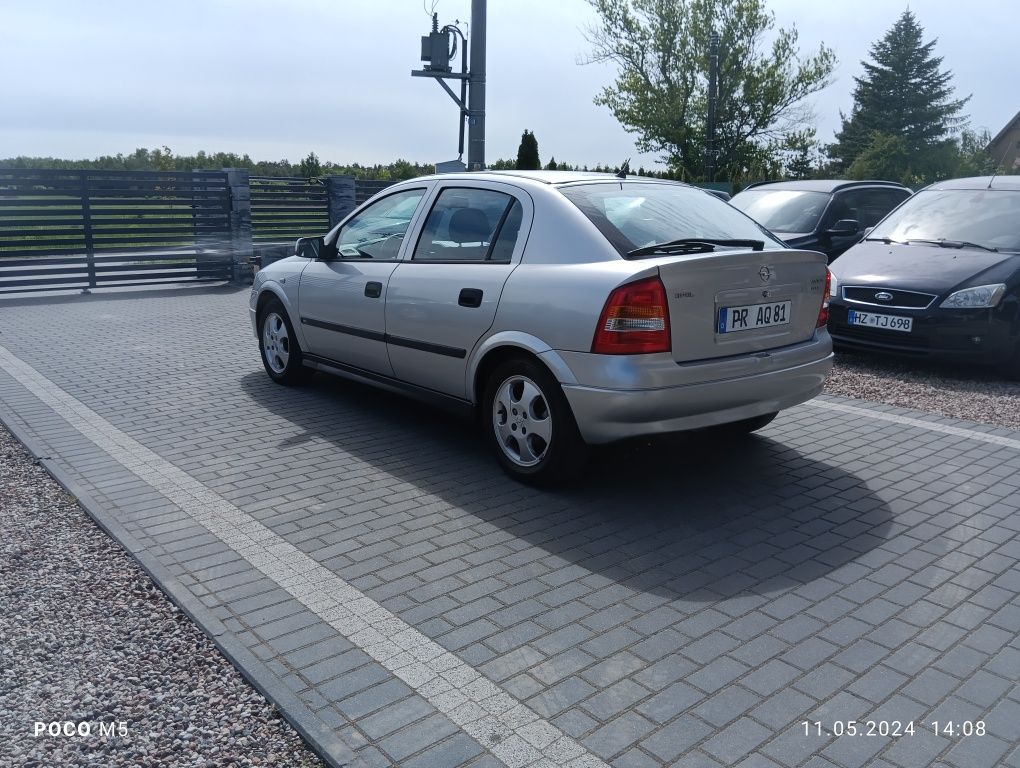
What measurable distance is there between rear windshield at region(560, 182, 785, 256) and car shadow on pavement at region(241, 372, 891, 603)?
133 cm

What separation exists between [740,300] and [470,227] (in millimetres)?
1732

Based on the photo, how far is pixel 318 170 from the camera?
3062cm

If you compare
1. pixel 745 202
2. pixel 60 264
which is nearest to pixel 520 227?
pixel 745 202

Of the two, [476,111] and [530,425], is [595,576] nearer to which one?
[530,425]

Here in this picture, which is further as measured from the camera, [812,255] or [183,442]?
[183,442]

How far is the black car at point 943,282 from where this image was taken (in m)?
8.12

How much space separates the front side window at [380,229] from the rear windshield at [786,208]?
243 inches

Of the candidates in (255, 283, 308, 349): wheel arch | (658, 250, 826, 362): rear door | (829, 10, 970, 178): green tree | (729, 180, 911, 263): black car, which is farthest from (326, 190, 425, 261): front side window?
(829, 10, 970, 178): green tree

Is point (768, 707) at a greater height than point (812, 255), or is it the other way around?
point (812, 255)

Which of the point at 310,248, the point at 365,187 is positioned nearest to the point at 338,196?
→ the point at 365,187

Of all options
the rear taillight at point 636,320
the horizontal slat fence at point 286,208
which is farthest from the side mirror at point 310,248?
the horizontal slat fence at point 286,208

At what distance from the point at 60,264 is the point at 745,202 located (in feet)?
35.0

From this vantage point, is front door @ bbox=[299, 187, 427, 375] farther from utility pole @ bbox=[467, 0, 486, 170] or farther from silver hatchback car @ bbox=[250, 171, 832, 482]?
utility pole @ bbox=[467, 0, 486, 170]

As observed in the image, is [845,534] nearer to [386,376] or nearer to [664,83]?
[386,376]
